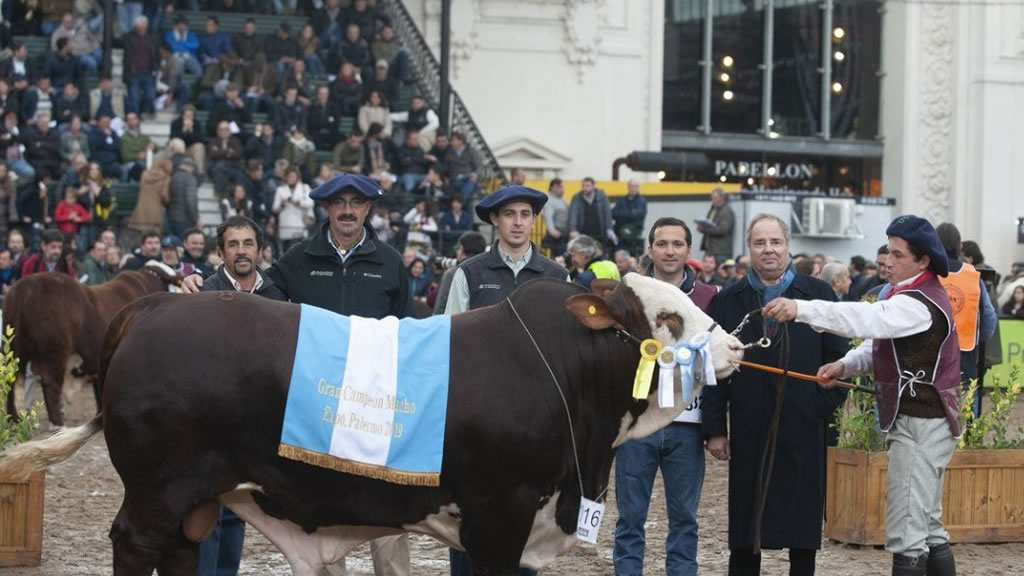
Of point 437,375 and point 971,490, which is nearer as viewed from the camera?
point 437,375

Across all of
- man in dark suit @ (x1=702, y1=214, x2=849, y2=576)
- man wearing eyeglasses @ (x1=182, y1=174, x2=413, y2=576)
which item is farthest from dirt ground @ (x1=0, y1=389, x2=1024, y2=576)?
man wearing eyeglasses @ (x1=182, y1=174, x2=413, y2=576)

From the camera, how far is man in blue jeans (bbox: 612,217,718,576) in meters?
7.61

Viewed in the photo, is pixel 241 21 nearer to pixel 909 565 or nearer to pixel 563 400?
pixel 909 565

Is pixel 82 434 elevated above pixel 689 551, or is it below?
above

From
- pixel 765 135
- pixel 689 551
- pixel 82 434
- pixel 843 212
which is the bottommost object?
pixel 689 551

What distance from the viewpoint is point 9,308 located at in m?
14.5

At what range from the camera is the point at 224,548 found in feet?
24.2

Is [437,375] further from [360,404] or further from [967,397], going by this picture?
[967,397]

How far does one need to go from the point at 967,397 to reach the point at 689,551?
2.95 meters

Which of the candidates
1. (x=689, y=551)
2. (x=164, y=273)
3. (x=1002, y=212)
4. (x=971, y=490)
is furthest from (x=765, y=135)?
(x=689, y=551)

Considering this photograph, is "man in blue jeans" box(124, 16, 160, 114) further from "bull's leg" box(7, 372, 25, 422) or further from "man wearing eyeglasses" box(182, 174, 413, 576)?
"man wearing eyeglasses" box(182, 174, 413, 576)

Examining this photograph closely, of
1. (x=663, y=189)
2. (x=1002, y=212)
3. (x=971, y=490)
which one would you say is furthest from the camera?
(x=1002, y=212)

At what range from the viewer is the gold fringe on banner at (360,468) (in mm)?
5918

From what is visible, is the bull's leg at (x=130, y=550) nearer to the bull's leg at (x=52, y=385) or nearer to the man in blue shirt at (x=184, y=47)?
the bull's leg at (x=52, y=385)
